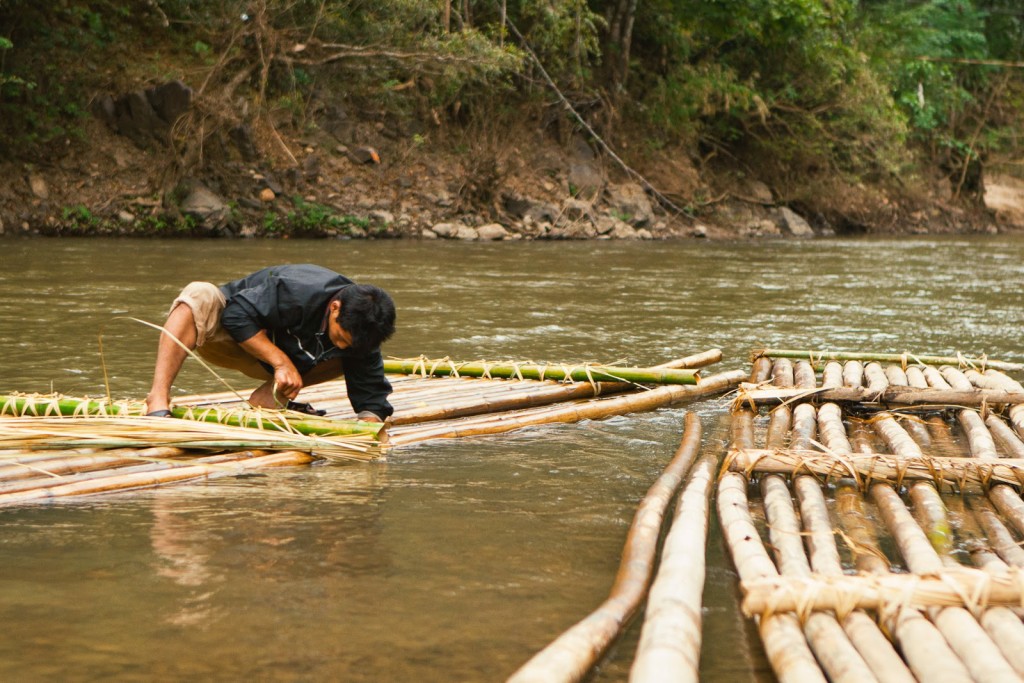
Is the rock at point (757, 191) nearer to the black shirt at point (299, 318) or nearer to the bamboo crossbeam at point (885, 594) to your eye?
the black shirt at point (299, 318)

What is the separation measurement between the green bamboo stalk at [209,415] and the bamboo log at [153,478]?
0.09 m

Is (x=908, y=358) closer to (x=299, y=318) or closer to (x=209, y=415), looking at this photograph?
(x=299, y=318)

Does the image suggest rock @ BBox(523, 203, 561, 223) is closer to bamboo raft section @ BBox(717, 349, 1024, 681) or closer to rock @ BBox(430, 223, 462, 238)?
rock @ BBox(430, 223, 462, 238)

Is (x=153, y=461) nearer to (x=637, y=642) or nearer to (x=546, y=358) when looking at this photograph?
(x=637, y=642)

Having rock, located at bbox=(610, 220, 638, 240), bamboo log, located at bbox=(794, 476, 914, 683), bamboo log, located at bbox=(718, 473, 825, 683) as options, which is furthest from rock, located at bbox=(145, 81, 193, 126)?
bamboo log, located at bbox=(794, 476, 914, 683)

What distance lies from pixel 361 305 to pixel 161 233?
11.1 meters

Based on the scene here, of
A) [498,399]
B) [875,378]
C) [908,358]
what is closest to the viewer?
[498,399]

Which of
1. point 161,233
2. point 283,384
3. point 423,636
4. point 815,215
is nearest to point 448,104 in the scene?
point 161,233

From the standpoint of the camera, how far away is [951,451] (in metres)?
3.62

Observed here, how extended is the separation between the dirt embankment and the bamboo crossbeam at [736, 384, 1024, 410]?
10.8 metres

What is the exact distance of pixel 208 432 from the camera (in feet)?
10.5

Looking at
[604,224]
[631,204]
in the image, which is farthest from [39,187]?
[631,204]

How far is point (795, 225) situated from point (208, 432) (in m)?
16.7

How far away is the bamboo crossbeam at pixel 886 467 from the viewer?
297 cm
